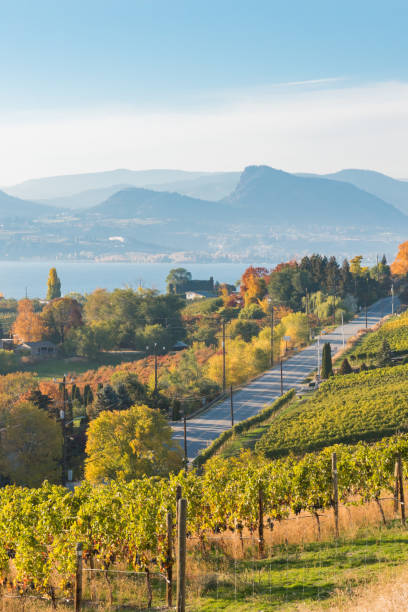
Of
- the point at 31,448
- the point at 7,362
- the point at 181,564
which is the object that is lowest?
the point at 31,448

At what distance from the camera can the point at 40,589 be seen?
1499 cm

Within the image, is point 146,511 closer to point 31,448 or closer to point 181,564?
point 181,564

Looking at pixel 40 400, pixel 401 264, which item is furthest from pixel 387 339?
pixel 401 264

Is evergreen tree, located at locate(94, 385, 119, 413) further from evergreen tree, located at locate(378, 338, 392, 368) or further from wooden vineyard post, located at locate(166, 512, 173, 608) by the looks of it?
wooden vineyard post, located at locate(166, 512, 173, 608)

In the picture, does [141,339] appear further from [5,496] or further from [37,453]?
[5,496]

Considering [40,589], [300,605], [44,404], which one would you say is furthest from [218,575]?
[44,404]

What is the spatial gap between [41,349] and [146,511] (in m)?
87.3

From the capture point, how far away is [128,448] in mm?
40219

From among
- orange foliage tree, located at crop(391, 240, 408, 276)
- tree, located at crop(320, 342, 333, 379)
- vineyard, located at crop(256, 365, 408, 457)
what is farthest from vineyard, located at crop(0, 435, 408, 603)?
orange foliage tree, located at crop(391, 240, 408, 276)

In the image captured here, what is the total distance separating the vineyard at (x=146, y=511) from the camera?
49.8 feet

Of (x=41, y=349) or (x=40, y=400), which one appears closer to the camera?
(x=40, y=400)

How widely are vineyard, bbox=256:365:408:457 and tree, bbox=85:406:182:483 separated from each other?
6.73 metres

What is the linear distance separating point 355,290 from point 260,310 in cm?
1729

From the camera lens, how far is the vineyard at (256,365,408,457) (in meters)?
42.6
